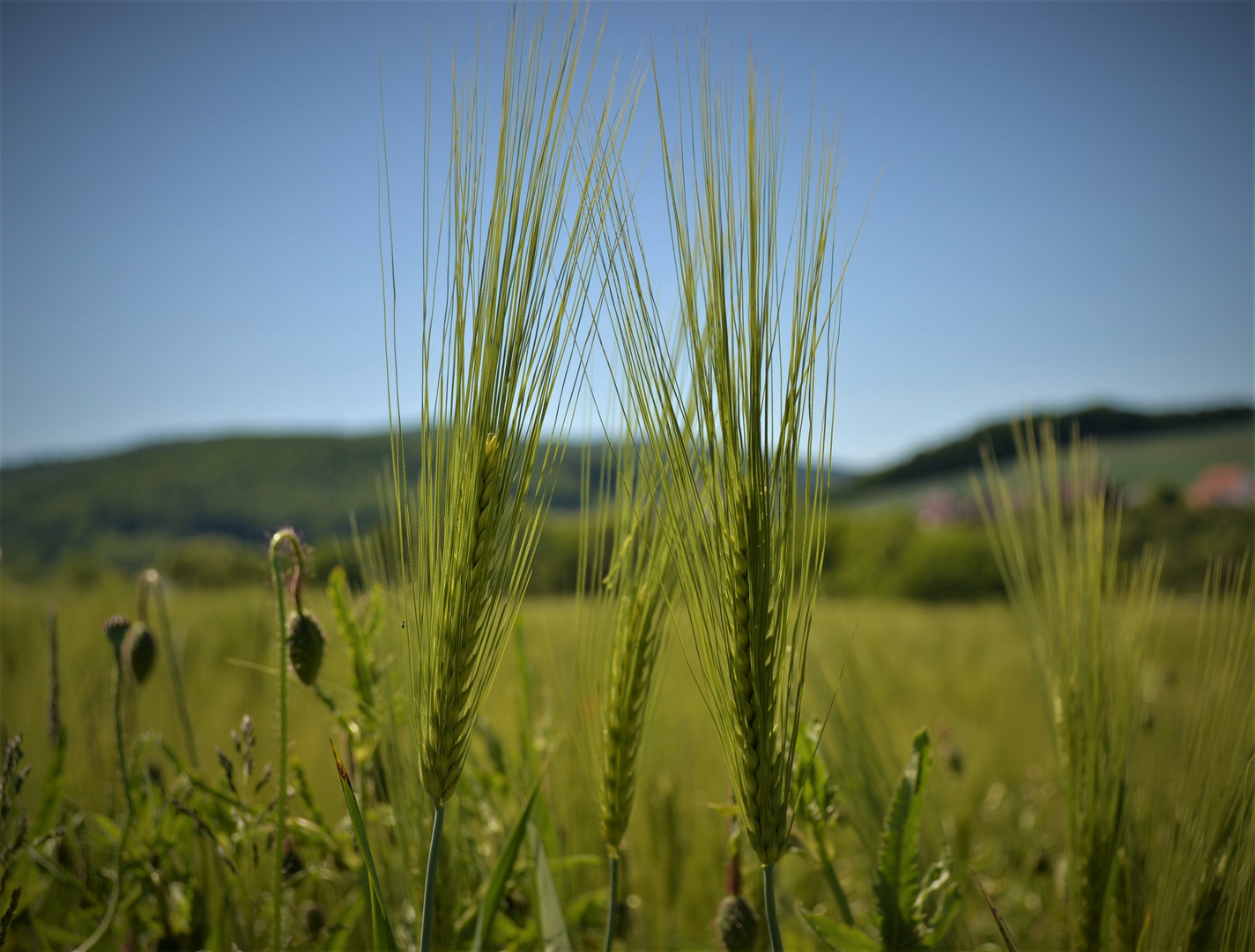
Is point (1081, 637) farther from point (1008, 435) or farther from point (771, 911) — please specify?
point (1008, 435)

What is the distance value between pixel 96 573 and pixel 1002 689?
3.43 meters

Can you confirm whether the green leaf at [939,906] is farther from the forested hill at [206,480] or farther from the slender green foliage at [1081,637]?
the forested hill at [206,480]

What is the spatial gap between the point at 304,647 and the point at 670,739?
111 centimetres

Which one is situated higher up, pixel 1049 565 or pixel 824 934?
pixel 1049 565

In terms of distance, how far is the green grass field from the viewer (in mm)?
805

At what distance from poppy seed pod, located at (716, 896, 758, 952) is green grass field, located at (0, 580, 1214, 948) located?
0.24 feet

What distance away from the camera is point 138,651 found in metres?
0.65

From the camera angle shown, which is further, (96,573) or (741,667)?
(96,573)

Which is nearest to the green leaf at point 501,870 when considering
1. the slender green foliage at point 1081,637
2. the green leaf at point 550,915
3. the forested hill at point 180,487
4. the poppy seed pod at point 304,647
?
the green leaf at point 550,915

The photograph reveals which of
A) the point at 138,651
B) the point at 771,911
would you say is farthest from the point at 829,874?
the point at 138,651

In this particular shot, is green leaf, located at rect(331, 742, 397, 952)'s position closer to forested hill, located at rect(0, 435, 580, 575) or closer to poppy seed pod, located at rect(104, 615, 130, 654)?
poppy seed pod, located at rect(104, 615, 130, 654)

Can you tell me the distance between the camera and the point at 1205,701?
0.68 meters

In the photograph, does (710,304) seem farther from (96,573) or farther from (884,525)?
(884,525)

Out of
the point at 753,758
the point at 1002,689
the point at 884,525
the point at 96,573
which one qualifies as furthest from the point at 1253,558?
the point at 884,525
